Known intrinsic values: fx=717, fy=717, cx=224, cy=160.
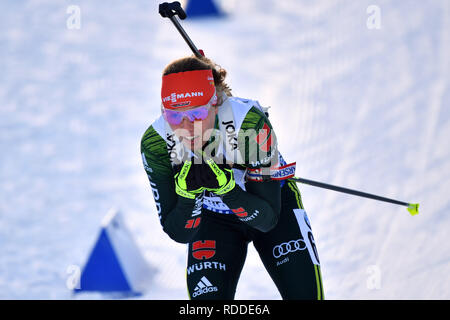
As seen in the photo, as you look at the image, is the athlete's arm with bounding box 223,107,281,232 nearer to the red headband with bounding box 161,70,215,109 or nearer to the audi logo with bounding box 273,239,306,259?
the audi logo with bounding box 273,239,306,259

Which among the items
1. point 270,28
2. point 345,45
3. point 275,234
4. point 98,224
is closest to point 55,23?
point 270,28

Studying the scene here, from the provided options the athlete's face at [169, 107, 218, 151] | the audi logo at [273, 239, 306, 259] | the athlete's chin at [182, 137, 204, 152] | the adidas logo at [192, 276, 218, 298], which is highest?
the athlete's face at [169, 107, 218, 151]

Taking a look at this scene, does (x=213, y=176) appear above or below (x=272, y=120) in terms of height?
below

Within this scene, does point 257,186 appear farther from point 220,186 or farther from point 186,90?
point 186,90

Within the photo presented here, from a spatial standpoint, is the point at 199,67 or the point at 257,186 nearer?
the point at 199,67

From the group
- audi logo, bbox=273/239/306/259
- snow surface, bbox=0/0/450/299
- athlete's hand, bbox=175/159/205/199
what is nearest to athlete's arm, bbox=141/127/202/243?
athlete's hand, bbox=175/159/205/199

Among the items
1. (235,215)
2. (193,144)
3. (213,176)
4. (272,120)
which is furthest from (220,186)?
(272,120)

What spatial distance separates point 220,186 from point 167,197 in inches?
15.6

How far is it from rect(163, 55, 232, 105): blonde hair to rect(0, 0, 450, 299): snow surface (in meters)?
1.70

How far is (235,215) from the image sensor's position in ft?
12.9

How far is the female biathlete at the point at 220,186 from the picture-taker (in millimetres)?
3402

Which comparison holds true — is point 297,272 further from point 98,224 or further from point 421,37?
point 421,37

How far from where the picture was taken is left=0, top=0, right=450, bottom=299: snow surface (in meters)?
5.18
